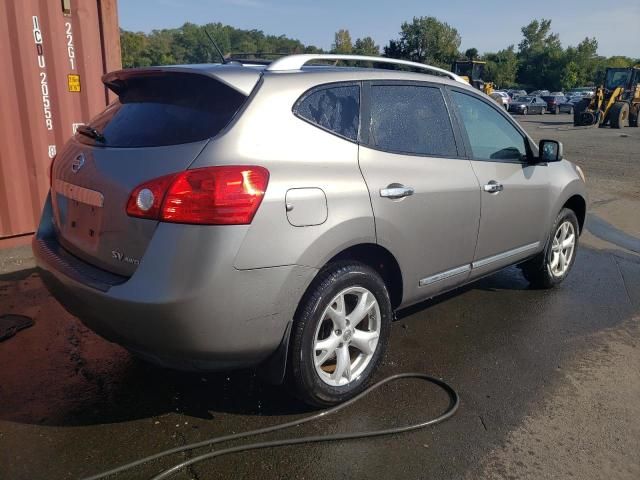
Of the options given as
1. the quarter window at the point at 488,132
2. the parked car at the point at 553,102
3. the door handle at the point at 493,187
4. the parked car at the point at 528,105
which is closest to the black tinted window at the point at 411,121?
the quarter window at the point at 488,132

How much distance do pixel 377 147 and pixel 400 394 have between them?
4.55 ft

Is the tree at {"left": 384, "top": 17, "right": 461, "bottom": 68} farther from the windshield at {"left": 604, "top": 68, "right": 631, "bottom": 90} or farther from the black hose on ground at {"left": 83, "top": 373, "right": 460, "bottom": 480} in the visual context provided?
the black hose on ground at {"left": 83, "top": 373, "right": 460, "bottom": 480}

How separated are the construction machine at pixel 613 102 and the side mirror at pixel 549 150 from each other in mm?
26340

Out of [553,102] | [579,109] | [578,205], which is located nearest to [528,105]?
[553,102]

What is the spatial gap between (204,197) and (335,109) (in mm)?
954

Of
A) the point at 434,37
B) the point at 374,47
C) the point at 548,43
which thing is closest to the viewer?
the point at 434,37

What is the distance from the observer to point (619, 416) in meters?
3.00

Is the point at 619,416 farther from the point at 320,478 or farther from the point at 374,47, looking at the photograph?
the point at 374,47

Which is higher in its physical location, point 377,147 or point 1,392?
point 377,147

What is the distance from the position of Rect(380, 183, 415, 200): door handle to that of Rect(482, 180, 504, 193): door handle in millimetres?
867

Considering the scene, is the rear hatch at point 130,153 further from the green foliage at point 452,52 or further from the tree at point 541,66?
the tree at point 541,66

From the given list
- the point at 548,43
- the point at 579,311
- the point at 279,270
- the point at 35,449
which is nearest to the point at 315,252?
the point at 279,270

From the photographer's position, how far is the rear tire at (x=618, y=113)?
27.0 metres

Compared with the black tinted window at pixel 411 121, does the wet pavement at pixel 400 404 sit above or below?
below
